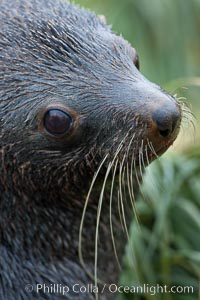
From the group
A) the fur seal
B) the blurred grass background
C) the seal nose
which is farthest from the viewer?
the blurred grass background

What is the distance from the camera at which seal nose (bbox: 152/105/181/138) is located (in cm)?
281

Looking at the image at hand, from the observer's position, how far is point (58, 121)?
2961 mm

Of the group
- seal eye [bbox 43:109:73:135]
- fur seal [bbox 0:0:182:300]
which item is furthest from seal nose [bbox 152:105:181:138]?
seal eye [bbox 43:109:73:135]

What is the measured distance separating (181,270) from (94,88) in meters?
1.80

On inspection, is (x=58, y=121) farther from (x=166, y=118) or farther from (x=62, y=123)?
(x=166, y=118)

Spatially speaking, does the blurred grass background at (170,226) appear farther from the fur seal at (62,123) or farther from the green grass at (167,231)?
the fur seal at (62,123)

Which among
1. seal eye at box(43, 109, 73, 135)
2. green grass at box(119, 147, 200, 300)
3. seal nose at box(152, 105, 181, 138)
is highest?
green grass at box(119, 147, 200, 300)

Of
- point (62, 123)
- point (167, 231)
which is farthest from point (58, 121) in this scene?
point (167, 231)

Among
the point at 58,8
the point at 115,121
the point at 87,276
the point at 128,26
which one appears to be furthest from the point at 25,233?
the point at 128,26

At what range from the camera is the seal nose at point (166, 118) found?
2807mm

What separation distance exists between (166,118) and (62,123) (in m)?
0.39

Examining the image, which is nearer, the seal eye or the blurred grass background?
the seal eye

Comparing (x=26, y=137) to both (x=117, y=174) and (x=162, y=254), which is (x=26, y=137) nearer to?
(x=117, y=174)

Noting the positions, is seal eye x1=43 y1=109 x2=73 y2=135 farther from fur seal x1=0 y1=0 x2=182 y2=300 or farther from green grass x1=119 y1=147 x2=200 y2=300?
green grass x1=119 y1=147 x2=200 y2=300
